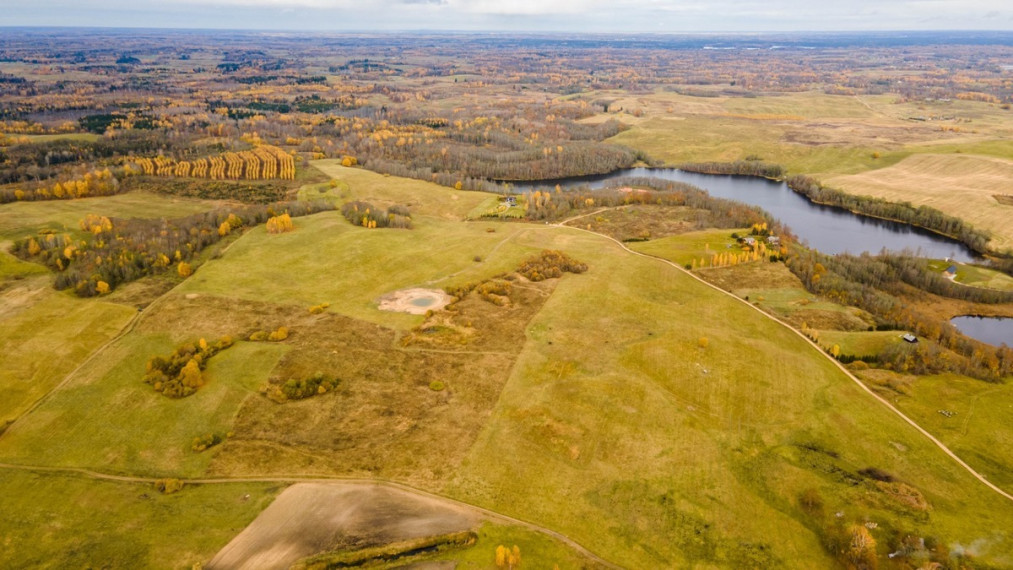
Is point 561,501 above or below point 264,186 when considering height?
below

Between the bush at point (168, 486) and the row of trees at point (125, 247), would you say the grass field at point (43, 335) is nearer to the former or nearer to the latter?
the row of trees at point (125, 247)

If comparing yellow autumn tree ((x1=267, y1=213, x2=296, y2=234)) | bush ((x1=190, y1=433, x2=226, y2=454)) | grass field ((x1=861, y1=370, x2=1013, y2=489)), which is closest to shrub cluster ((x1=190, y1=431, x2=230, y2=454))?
bush ((x1=190, y1=433, x2=226, y2=454))

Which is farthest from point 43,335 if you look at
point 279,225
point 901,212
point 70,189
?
point 901,212

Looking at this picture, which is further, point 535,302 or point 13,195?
point 13,195

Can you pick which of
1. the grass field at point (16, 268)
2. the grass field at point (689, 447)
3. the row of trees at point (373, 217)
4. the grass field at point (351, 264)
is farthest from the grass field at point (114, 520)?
the row of trees at point (373, 217)

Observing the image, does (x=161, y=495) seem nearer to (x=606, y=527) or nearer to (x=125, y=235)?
(x=606, y=527)

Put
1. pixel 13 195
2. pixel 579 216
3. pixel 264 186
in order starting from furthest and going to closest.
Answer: pixel 264 186 → pixel 579 216 → pixel 13 195

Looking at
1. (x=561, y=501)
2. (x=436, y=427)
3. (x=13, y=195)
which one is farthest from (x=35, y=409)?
(x=13, y=195)
